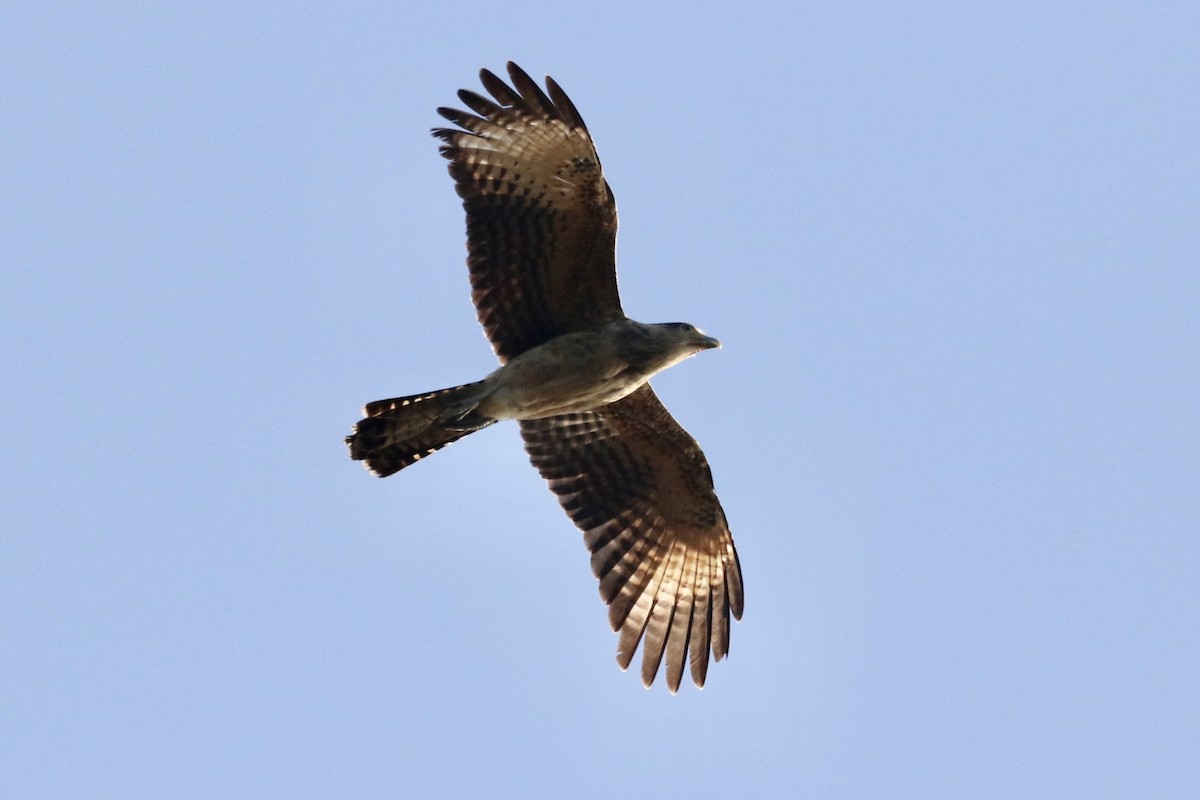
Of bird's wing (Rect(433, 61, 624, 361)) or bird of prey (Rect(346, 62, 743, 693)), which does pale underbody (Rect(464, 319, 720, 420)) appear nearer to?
bird of prey (Rect(346, 62, 743, 693))

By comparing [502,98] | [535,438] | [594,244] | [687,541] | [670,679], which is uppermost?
[502,98]

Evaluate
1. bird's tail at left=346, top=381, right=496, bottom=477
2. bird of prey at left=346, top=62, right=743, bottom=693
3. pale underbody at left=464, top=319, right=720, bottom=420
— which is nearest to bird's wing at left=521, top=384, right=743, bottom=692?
bird of prey at left=346, top=62, right=743, bottom=693

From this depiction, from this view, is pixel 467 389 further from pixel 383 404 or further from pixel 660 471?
pixel 660 471

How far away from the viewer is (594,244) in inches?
526

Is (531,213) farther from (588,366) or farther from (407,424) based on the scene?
(407,424)

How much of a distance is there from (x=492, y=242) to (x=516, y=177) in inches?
22.5

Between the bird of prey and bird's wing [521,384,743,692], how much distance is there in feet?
0.04

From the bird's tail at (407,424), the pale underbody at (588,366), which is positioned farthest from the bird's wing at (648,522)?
the bird's tail at (407,424)

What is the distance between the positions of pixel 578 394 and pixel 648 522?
5.50 feet

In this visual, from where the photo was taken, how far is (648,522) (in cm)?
1461

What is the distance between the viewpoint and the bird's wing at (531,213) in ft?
42.9

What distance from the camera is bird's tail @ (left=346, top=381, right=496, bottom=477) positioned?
1355cm

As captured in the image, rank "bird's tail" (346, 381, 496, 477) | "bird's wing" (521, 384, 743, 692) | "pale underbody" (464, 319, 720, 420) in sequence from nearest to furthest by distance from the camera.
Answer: "pale underbody" (464, 319, 720, 420), "bird's tail" (346, 381, 496, 477), "bird's wing" (521, 384, 743, 692)

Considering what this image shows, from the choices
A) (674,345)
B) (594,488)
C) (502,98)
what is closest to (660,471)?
(594,488)
